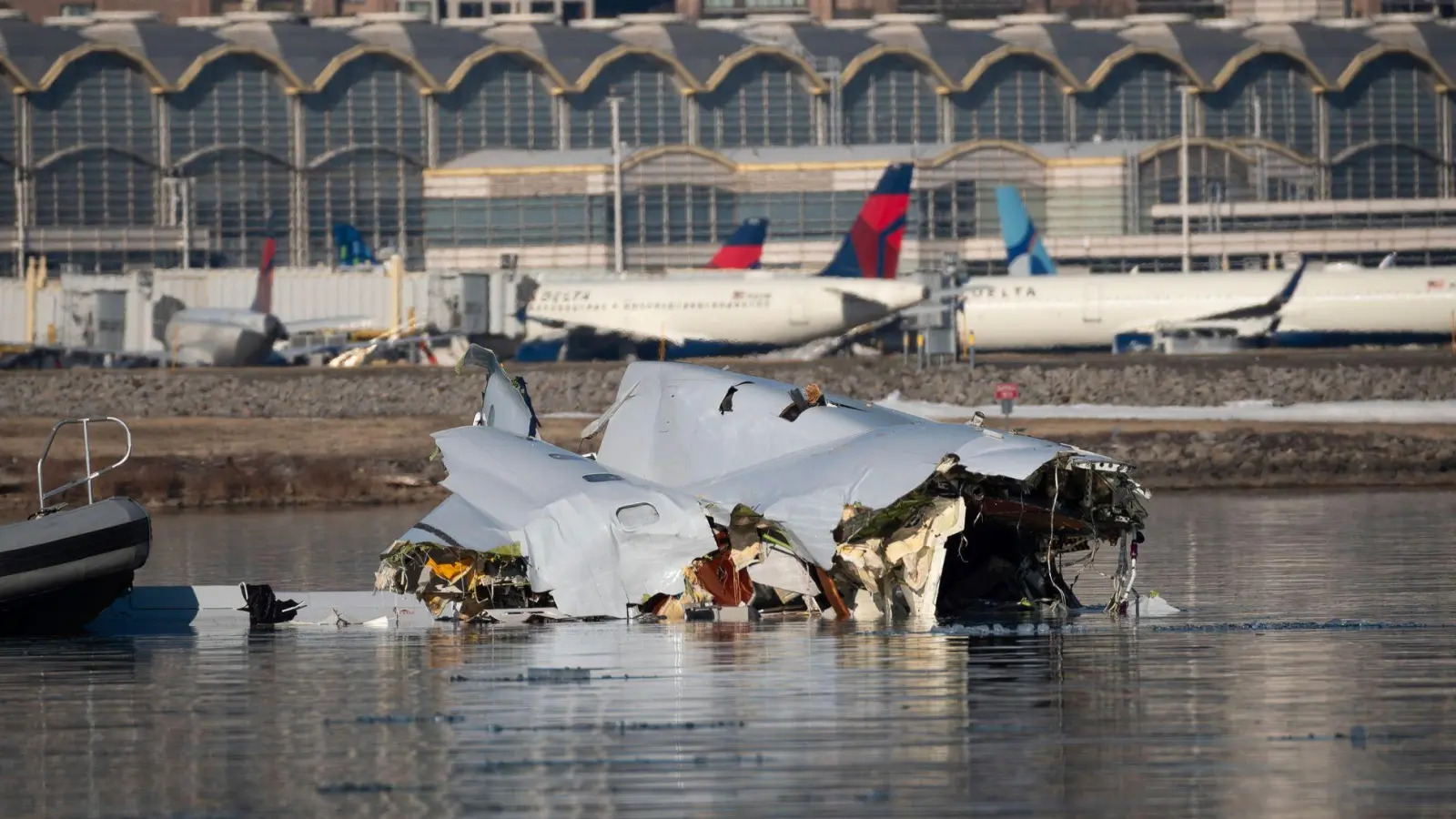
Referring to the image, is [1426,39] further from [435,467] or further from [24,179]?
[435,467]

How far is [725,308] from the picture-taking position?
9988 cm

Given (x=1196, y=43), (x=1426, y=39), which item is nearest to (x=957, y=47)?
(x=1196, y=43)

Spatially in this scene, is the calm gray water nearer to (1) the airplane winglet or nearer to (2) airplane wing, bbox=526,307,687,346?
(1) the airplane winglet

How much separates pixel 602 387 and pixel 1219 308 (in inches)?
1349

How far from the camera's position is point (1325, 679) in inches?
819

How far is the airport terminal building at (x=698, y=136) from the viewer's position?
137000 mm

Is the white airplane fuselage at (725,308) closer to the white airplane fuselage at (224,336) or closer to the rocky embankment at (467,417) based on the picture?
the rocky embankment at (467,417)

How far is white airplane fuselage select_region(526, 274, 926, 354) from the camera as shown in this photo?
97.0m

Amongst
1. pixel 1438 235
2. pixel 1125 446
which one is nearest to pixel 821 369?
pixel 1125 446

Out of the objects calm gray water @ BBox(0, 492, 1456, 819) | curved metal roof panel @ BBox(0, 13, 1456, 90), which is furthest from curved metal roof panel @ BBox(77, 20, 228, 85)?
calm gray water @ BBox(0, 492, 1456, 819)

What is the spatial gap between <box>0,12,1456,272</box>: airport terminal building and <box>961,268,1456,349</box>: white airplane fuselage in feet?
113

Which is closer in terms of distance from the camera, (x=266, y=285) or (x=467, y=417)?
(x=467, y=417)

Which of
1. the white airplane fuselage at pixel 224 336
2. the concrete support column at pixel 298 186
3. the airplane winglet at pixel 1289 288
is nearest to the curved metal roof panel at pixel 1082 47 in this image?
the concrete support column at pixel 298 186

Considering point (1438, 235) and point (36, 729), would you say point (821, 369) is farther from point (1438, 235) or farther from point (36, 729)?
point (1438, 235)
